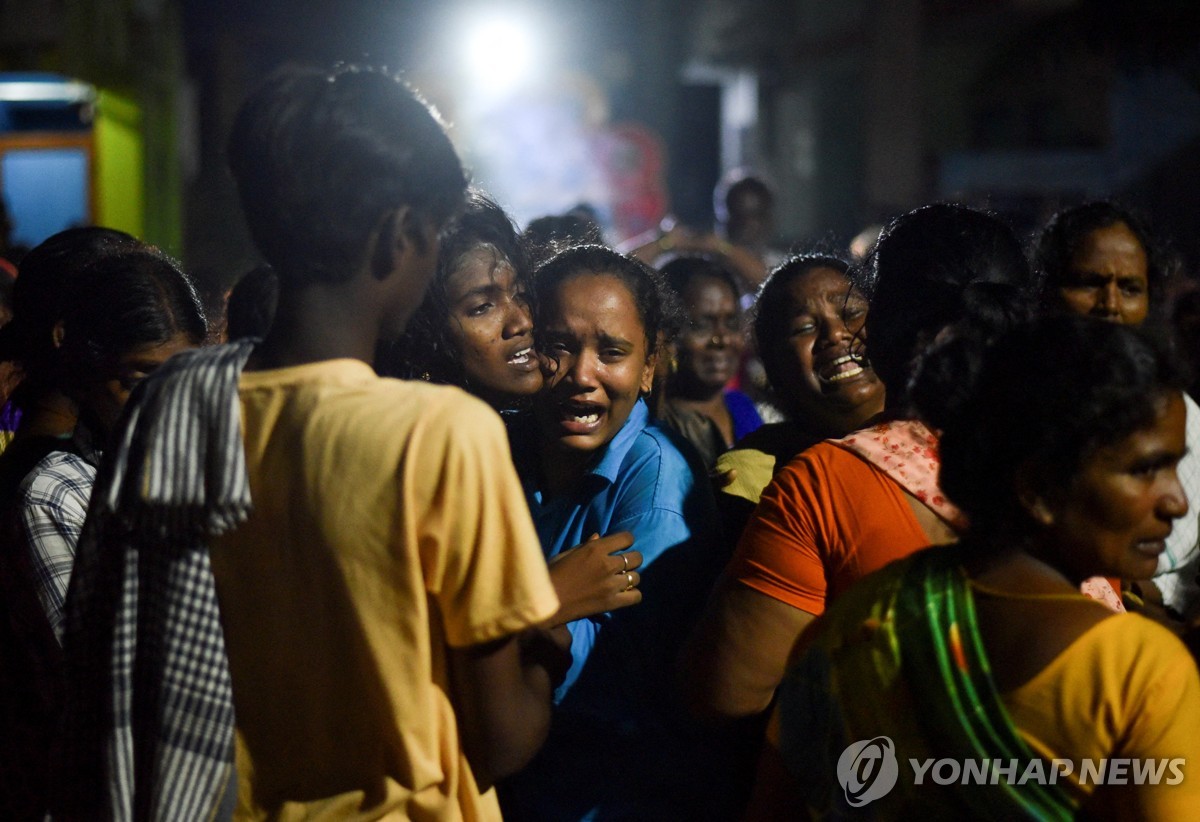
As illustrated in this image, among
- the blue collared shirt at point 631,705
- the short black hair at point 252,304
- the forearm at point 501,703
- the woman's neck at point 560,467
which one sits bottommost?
the blue collared shirt at point 631,705

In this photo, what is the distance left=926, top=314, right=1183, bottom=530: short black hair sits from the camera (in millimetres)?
1612

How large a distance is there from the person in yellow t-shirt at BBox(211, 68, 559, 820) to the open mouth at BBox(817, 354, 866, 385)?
1.66m

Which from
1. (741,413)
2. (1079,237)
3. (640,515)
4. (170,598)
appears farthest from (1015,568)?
(741,413)

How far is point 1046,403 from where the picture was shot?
1626 millimetres

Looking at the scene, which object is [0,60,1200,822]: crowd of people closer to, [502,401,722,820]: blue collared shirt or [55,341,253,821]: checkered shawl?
[55,341,253,821]: checkered shawl

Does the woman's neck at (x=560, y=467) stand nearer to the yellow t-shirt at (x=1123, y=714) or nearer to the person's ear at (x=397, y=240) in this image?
the person's ear at (x=397, y=240)

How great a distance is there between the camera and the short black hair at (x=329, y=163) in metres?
1.63

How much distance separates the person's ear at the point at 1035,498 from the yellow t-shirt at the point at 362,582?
2.12ft

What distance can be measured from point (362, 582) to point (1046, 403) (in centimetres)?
92

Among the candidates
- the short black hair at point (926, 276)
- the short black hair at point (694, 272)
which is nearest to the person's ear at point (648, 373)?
the short black hair at point (926, 276)

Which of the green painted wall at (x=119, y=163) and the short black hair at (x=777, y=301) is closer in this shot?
the short black hair at (x=777, y=301)

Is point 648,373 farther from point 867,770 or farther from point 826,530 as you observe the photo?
point 867,770

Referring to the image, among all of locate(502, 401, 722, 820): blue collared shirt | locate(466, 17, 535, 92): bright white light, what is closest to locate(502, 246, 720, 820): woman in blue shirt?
locate(502, 401, 722, 820): blue collared shirt

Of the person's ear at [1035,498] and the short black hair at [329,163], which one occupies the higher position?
the short black hair at [329,163]
